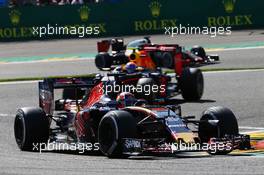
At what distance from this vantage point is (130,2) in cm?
3816

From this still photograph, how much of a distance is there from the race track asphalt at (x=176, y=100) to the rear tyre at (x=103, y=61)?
2.45 ft

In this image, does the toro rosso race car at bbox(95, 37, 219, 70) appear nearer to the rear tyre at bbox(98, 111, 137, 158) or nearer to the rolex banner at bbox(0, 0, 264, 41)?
the rolex banner at bbox(0, 0, 264, 41)

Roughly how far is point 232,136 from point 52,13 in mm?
25774

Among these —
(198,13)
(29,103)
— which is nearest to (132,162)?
(29,103)

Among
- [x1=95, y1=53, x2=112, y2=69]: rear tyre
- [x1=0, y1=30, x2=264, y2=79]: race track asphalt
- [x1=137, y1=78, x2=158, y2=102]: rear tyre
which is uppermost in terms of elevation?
[x1=137, y1=78, x2=158, y2=102]: rear tyre

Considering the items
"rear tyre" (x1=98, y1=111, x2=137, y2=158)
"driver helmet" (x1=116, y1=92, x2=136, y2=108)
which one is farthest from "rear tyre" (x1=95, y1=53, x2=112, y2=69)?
"rear tyre" (x1=98, y1=111, x2=137, y2=158)

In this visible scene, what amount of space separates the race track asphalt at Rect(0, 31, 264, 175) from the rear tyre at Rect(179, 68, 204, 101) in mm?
231

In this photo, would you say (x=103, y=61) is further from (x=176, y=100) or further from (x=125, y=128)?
(x=125, y=128)

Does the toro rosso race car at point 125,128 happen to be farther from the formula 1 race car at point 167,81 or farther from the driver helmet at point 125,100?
the formula 1 race car at point 167,81

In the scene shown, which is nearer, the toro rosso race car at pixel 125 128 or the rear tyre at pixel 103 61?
the toro rosso race car at pixel 125 128

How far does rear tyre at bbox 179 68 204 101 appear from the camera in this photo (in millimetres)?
21359

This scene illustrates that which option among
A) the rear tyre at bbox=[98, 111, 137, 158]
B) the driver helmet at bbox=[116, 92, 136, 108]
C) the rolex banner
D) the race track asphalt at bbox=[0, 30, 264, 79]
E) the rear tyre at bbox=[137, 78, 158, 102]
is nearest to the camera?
the rear tyre at bbox=[98, 111, 137, 158]

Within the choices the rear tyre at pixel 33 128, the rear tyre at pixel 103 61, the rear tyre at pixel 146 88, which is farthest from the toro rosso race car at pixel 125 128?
the rear tyre at pixel 103 61

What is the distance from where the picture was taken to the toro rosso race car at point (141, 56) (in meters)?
24.7
